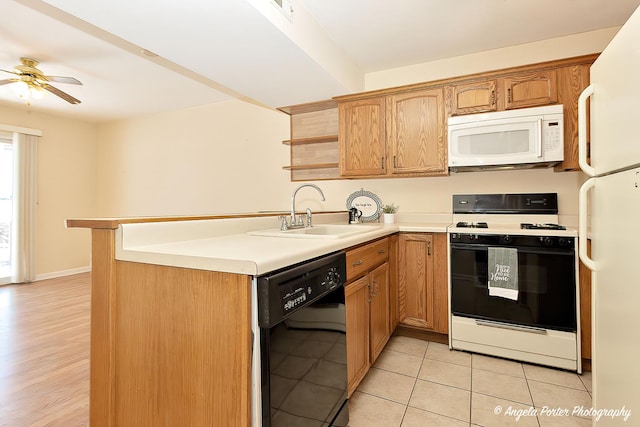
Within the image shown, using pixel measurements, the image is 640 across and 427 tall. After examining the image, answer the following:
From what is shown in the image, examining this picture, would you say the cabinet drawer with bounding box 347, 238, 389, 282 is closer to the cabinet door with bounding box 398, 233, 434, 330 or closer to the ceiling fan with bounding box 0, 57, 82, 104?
the cabinet door with bounding box 398, 233, 434, 330

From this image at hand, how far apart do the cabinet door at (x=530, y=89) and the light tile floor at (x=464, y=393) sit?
6.31ft

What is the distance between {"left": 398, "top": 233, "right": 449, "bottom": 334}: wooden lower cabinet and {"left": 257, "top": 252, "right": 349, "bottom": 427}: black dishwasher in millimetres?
1187

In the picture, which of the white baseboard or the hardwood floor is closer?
the hardwood floor

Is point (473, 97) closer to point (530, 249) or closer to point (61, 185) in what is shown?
point (530, 249)

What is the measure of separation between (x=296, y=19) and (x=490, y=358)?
2.77m

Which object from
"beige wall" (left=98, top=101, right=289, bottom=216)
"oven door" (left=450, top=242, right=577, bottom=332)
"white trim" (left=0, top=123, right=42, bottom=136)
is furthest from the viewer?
"white trim" (left=0, top=123, right=42, bottom=136)

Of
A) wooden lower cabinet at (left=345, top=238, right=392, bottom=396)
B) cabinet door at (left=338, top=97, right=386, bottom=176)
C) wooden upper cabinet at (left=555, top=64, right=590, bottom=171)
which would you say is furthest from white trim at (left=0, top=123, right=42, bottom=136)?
wooden upper cabinet at (left=555, top=64, right=590, bottom=171)

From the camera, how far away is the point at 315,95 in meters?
3.10

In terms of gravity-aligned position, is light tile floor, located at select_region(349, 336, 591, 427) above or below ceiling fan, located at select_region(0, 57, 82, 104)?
below

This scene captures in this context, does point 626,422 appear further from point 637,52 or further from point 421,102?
point 421,102

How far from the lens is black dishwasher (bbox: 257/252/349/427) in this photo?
39.2 inches

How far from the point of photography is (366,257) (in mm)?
1844

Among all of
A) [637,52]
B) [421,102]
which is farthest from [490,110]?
[637,52]

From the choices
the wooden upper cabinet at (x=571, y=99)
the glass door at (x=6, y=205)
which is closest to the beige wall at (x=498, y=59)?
the wooden upper cabinet at (x=571, y=99)
